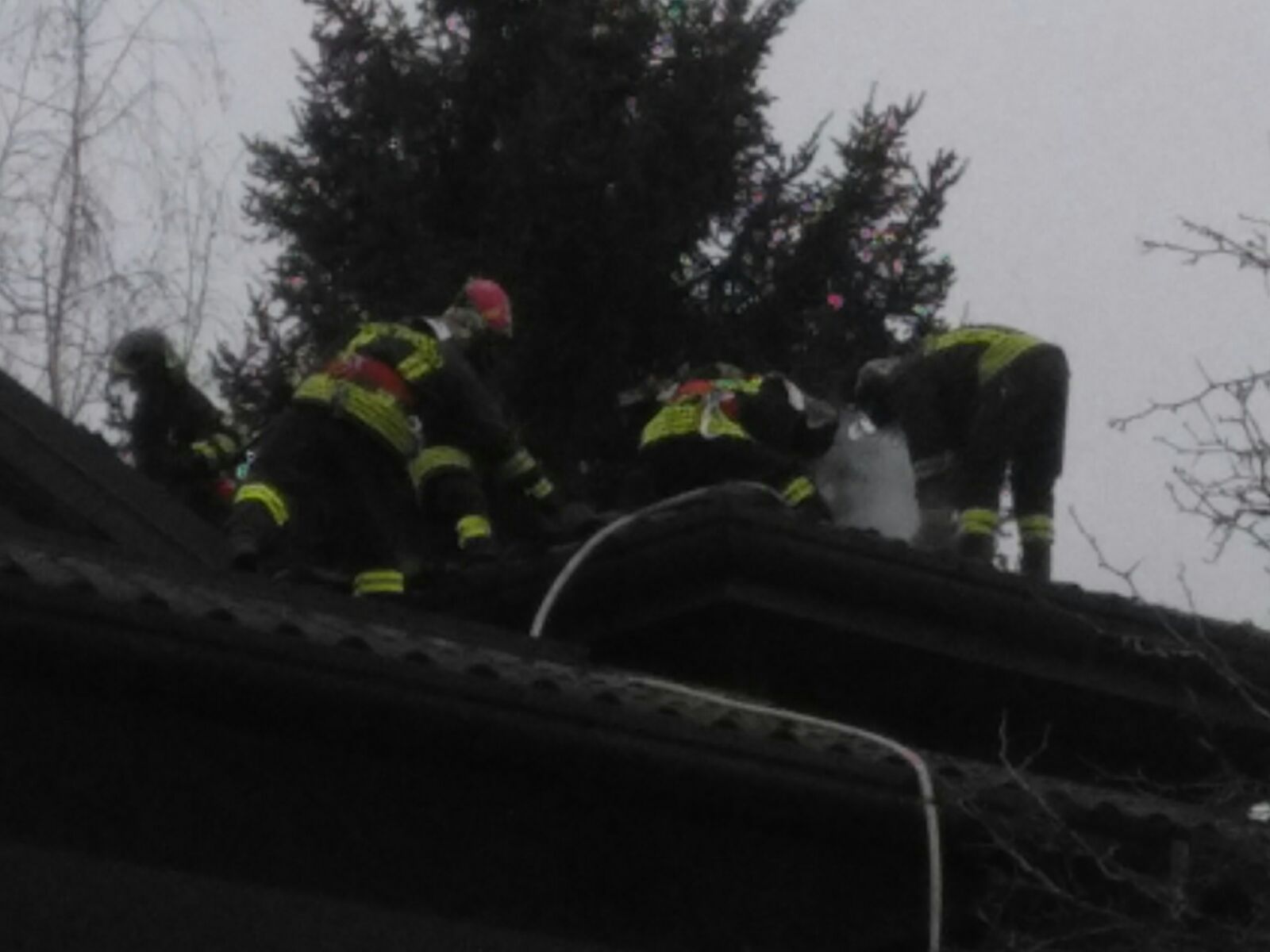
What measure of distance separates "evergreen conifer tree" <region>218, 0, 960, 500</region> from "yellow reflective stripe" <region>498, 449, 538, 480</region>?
22.9 feet

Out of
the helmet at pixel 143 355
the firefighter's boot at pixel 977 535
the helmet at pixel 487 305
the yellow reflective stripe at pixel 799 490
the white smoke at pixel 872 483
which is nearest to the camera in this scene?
the firefighter's boot at pixel 977 535

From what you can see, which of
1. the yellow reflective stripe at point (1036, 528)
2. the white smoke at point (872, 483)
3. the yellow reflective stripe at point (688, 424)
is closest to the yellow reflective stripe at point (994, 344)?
the yellow reflective stripe at point (1036, 528)

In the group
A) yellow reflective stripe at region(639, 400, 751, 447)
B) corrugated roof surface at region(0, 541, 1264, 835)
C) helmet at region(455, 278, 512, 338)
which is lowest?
corrugated roof surface at region(0, 541, 1264, 835)

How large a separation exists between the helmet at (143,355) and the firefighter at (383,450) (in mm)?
1135

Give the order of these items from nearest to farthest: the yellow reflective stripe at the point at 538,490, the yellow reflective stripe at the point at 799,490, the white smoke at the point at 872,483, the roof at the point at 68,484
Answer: the roof at the point at 68,484, the yellow reflective stripe at the point at 799,490, the yellow reflective stripe at the point at 538,490, the white smoke at the point at 872,483

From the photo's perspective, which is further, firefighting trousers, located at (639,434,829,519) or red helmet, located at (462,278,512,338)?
red helmet, located at (462,278,512,338)

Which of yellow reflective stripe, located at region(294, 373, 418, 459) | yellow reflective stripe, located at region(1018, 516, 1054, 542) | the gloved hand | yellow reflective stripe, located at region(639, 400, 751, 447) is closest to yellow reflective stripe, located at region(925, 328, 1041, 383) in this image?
yellow reflective stripe, located at region(1018, 516, 1054, 542)

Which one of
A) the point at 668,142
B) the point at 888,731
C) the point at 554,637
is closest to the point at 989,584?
Result: the point at 888,731

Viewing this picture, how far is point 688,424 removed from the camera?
573 inches

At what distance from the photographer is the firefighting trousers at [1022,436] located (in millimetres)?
14586

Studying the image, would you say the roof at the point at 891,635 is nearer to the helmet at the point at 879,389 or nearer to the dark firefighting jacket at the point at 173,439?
the helmet at the point at 879,389

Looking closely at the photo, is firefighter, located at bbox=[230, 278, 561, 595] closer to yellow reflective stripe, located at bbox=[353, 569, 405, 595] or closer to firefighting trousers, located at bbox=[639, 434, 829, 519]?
yellow reflective stripe, located at bbox=[353, 569, 405, 595]

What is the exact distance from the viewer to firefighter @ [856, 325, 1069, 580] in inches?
575

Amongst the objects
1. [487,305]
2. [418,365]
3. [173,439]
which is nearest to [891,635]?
[418,365]
